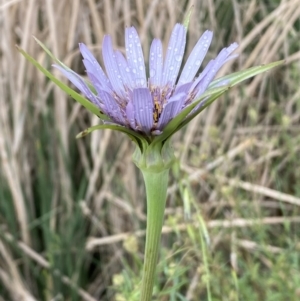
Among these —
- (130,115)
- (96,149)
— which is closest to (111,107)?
(130,115)

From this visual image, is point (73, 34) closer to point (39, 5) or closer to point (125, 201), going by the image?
point (39, 5)

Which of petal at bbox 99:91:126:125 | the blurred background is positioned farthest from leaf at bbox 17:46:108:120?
the blurred background

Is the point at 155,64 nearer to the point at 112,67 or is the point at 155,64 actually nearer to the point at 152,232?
the point at 112,67

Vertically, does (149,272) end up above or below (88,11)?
below

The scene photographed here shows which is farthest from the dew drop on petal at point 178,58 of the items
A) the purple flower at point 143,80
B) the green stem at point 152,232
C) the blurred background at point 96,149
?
the blurred background at point 96,149

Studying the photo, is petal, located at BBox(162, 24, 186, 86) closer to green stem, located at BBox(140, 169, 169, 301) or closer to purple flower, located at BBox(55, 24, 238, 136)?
purple flower, located at BBox(55, 24, 238, 136)

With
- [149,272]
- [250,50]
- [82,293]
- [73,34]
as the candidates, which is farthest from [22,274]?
[149,272]
